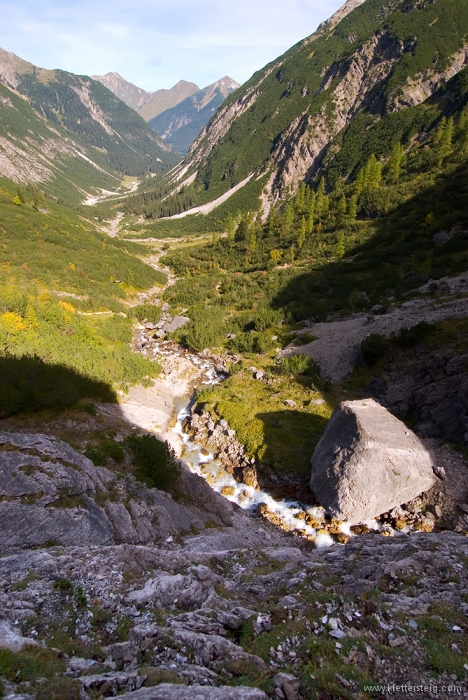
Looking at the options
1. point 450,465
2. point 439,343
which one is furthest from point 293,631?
point 439,343

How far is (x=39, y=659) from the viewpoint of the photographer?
5.52 metres

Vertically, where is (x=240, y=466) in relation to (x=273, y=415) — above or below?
below

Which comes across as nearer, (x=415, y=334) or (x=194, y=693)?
(x=194, y=693)

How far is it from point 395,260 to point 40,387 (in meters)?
48.9

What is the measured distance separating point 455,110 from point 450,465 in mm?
111296

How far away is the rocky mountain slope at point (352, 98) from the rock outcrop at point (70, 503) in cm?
11877

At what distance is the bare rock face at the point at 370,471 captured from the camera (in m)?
17.1

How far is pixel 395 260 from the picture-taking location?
50469 millimetres

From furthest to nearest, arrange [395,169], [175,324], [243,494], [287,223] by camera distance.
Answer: [287,223] → [395,169] → [175,324] → [243,494]

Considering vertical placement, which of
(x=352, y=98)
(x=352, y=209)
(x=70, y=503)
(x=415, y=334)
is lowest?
(x=70, y=503)

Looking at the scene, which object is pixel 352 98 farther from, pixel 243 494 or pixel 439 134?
pixel 243 494

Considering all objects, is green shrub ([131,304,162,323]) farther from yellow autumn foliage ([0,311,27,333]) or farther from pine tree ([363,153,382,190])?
pine tree ([363,153,382,190])

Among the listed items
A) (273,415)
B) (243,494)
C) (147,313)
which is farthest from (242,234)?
(243,494)

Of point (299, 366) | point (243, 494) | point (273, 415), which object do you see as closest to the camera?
point (243, 494)
